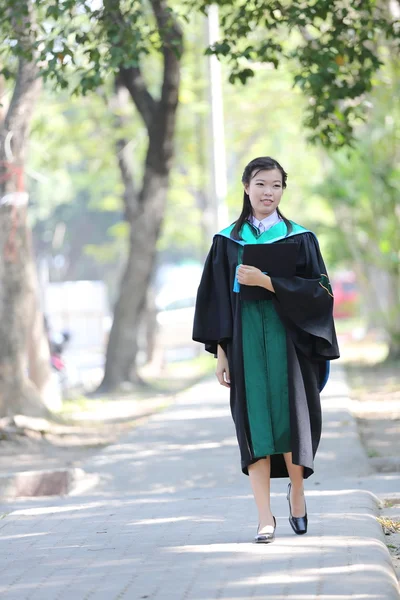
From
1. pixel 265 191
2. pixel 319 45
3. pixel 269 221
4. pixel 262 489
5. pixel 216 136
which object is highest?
pixel 216 136

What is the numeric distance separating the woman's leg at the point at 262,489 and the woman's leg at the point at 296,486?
114 mm

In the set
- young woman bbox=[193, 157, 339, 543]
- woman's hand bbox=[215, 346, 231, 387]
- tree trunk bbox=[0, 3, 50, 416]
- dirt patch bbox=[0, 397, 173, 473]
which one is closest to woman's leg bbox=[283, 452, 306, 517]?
young woman bbox=[193, 157, 339, 543]

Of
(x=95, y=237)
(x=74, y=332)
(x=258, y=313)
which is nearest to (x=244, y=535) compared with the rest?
(x=258, y=313)

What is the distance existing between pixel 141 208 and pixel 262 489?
14.0 meters

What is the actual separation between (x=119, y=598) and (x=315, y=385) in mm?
1669

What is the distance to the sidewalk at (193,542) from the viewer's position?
17.5 feet

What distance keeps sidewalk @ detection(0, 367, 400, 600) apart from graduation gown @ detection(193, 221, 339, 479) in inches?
20.4

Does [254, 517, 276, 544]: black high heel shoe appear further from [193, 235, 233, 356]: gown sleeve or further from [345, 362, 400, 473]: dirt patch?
[345, 362, 400, 473]: dirt patch

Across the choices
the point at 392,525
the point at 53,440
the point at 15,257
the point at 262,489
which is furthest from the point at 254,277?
the point at 15,257

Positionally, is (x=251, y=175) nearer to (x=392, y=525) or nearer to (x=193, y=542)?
(x=193, y=542)

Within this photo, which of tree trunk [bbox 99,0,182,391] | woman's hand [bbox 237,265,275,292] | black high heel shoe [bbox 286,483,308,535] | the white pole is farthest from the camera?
the white pole

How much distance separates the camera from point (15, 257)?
1459cm

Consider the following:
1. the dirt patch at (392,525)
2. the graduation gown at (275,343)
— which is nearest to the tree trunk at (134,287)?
the dirt patch at (392,525)

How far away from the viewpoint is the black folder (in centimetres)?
623
